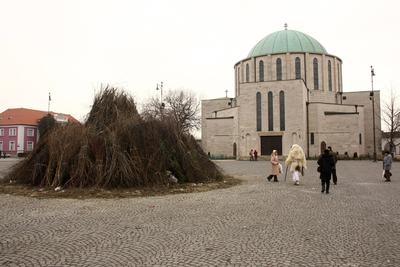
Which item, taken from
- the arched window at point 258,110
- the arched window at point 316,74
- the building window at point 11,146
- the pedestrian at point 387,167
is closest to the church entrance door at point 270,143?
the arched window at point 258,110

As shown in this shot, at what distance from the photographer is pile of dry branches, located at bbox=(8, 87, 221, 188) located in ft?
46.6

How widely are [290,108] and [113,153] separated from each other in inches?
1723

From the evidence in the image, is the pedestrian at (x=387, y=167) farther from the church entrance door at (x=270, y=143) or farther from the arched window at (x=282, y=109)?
the arched window at (x=282, y=109)

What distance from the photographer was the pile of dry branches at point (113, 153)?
1421 centimetres

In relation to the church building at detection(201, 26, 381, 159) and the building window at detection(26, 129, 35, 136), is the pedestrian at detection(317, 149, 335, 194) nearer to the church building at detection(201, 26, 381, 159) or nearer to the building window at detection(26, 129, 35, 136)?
the church building at detection(201, 26, 381, 159)

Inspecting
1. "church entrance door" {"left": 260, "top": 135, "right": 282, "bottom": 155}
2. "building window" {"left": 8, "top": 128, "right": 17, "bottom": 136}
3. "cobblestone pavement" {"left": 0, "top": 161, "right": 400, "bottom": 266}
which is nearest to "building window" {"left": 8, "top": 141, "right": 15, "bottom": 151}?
"building window" {"left": 8, "top": 128, "right": 17, "bottom": 136}

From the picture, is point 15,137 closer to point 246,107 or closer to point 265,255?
point 246,107

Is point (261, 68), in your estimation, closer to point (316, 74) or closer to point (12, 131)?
point (316, 74)

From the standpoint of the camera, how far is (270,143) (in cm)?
5525

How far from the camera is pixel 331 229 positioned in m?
7.50

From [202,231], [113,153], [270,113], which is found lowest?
[202,231]

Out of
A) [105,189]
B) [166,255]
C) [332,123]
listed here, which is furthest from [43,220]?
[332,123]

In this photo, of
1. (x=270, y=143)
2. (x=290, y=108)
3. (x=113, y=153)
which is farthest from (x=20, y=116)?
(x=113, y=153)

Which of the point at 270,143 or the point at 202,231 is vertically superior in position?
the point at 270,143
